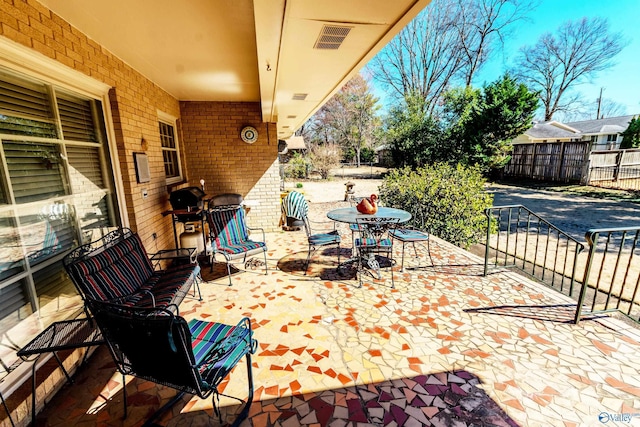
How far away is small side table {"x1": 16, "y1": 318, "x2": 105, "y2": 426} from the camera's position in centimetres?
180

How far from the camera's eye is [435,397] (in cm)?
198

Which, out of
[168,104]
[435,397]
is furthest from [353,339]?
[168,104]

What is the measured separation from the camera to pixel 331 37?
97.0 inches

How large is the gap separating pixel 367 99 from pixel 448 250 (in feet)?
76.0

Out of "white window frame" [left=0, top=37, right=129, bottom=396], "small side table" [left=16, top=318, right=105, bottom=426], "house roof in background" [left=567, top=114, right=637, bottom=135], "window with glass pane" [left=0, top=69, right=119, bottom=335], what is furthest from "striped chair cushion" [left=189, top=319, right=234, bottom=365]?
"house roof in background" [left=567, top=114, right=637, bottom=135]

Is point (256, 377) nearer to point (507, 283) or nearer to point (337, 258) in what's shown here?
point (337, 258)

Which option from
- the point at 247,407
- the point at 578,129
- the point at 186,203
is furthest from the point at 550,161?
the point at 247,407

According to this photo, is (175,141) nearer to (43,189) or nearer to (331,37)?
(43,189)

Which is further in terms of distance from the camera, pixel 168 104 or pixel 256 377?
pixel 168 104

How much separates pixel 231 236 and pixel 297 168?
55.9 feet

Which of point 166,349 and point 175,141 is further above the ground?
point 175,141

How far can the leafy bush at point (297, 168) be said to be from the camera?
2081 cm

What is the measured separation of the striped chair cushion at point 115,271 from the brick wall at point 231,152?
125 inches

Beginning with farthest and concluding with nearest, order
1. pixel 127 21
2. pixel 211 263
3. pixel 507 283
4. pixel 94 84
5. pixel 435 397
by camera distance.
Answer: pixel 211 263, pixel 507 283, pixel 94 84, pixel 127 21, pixel 435 397
